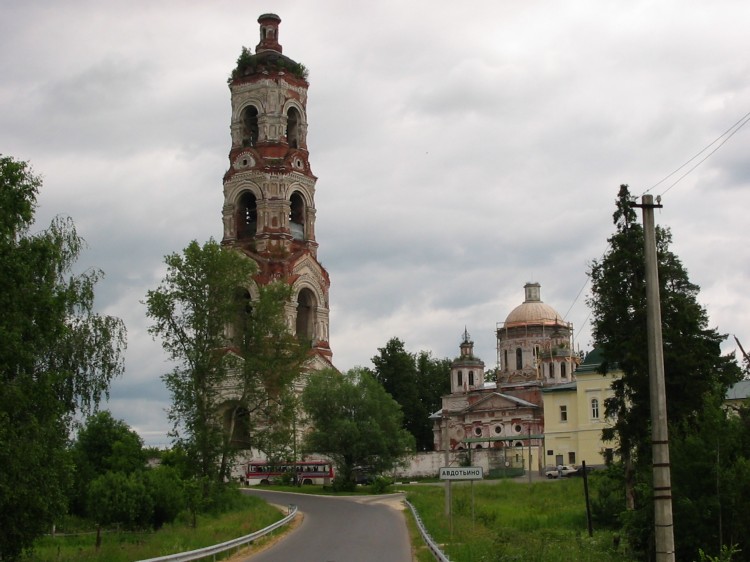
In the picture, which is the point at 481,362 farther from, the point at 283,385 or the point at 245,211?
the point at 283,385

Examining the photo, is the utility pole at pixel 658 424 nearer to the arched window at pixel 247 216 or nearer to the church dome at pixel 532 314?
the arched window at pixel 247 216

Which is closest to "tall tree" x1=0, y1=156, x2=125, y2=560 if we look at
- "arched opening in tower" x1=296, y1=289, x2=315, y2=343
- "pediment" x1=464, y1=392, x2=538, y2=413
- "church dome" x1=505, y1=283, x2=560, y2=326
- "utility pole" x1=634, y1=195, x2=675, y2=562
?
"utility pole" x1=634, y1=195, x2=675, y2=562

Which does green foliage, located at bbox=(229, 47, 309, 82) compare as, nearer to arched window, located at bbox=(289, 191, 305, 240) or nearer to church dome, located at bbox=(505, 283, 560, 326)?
arched window, located at bbox=(289, 191, 305, 240)

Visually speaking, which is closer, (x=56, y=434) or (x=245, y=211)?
(x=56, y=434)

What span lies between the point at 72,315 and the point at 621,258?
1963cm

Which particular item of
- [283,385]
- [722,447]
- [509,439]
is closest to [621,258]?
[722,447]

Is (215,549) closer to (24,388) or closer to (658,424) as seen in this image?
(24,388)

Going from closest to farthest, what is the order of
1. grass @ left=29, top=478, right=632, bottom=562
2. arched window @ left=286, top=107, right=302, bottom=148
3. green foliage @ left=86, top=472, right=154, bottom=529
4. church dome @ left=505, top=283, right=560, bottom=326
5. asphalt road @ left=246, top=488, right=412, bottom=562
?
1. grass @ left=29, top=478, right=632, bottom=562
2. asphalt road @ left=246, top=488, right=412, bottom=562
3. green foliage @ left=86, top=472, right=154, bottom=529
4. arched window @ left=286, top=107, right=302, bottom=148
5. church dome @ left=505, top=283, right=560, bottom=326

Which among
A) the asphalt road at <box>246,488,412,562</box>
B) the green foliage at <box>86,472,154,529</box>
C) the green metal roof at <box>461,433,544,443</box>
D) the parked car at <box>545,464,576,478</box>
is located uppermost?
the green metal roof at <box>461,433,544,443</box>

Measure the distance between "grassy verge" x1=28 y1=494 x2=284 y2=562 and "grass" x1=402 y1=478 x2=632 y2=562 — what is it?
5.28 m

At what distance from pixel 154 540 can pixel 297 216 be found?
50.8m

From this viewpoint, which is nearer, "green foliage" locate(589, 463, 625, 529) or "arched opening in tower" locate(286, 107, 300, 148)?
Result: "green foliage" locate(589, 463, 625, 529)

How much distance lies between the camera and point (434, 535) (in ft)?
90.3

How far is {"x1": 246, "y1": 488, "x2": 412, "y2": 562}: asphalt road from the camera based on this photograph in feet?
78.0
